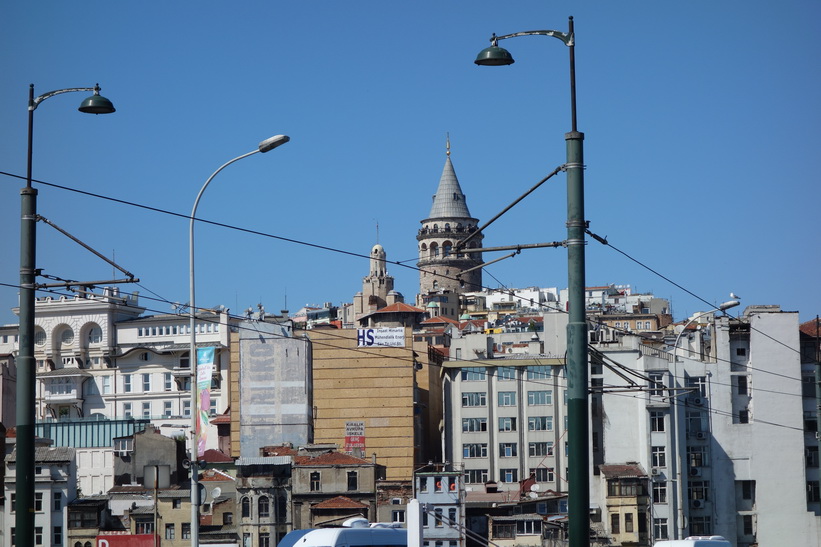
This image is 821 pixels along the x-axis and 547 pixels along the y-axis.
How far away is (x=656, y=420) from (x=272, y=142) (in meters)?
56.8

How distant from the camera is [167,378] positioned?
132 metres

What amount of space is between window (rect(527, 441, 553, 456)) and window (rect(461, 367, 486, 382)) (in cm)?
575

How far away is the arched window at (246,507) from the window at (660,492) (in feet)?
76.1

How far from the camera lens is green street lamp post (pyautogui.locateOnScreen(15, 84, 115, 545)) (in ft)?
63.0

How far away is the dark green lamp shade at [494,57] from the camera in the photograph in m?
19.7

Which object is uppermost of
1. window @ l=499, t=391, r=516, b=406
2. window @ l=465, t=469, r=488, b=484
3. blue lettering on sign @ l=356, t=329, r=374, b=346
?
blue lettering on sign @ l=356, t=329, r=374, b=346

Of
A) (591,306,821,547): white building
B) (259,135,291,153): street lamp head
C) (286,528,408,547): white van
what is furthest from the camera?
(591,306,821,547): white building

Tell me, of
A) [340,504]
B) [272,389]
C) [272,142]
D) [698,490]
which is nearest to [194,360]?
[272,142]

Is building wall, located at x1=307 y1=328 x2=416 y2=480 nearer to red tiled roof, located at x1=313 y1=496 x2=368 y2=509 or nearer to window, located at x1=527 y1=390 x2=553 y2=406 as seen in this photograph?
window, located at x1=527 y1=390 x2=553 y2=406

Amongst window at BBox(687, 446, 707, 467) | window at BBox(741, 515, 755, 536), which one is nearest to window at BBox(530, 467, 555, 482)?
window at BBox(687, 446, 707, 467)

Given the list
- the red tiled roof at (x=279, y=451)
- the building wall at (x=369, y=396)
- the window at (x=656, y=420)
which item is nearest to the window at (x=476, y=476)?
the building wall at (x=369, y=396)

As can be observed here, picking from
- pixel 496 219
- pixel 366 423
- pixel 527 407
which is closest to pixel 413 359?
pixel 366 423

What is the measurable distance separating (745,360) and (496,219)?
75005 millimetres

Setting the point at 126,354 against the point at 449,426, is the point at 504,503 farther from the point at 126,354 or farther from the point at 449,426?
the point at 126,354
